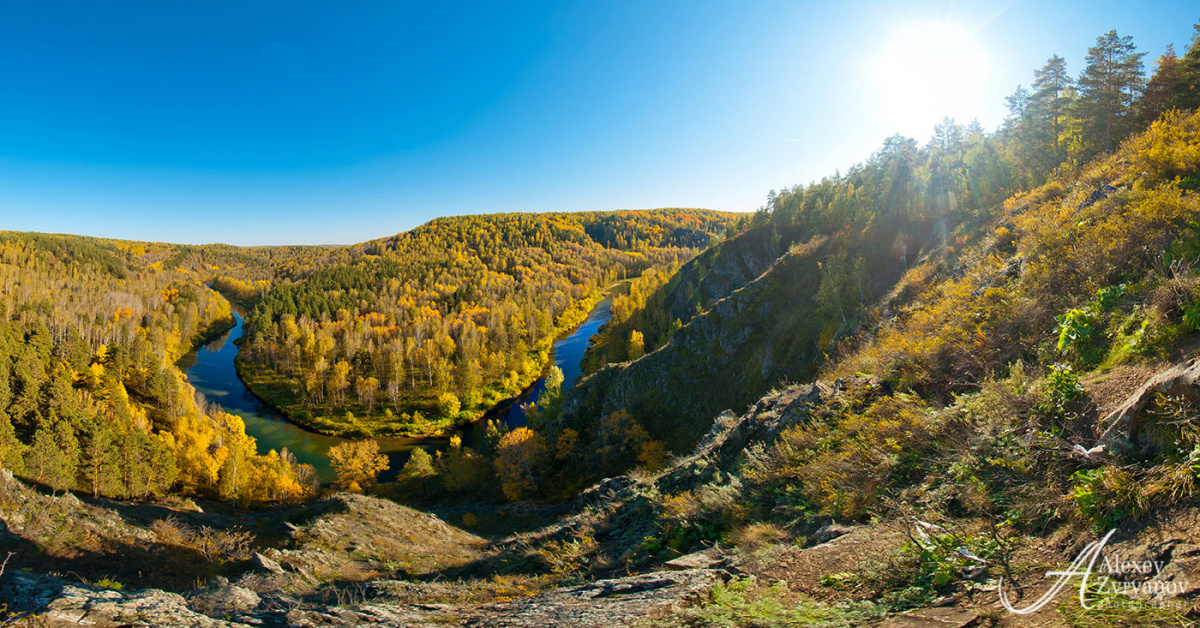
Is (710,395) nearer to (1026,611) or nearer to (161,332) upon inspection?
(1026,611)

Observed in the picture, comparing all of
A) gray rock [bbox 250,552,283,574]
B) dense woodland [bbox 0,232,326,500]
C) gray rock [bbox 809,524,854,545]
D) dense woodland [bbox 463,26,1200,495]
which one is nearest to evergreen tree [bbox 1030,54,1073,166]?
dense woodland [bbox 463,26,1200,495]

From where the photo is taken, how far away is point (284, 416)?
7569cm

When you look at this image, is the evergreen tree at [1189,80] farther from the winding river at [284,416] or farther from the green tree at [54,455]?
the green tree at [54,455]

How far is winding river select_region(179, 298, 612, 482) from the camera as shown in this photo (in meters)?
62.8

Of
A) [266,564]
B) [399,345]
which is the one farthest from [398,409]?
[266,564]

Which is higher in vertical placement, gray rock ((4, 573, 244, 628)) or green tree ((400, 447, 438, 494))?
gray rock ((4, 573, 244, 628))

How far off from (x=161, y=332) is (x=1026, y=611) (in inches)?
6190

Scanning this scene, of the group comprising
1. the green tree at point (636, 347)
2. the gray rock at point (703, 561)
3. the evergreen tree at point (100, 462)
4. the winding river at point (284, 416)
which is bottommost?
the winding river at point (284, 416)

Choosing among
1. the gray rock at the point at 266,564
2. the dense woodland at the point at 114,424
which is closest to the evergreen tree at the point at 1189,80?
the gray rock at the point at 266,564

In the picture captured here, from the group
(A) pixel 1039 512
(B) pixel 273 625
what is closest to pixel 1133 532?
(A) pixel 1039 512

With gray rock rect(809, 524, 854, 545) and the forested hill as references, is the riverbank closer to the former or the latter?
the forested hill

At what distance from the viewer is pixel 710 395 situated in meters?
43.2

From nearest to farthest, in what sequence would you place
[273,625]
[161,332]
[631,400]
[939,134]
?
[273,625] → [631,400] → [939,134] → [161,332]

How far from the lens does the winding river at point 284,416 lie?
62781mm
